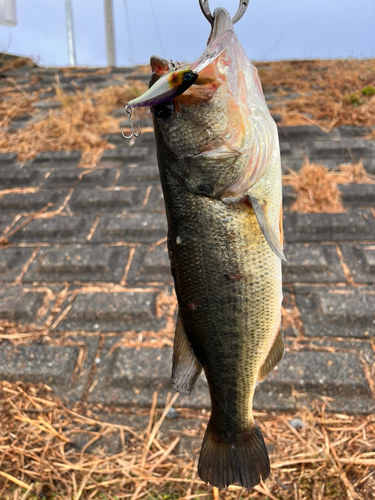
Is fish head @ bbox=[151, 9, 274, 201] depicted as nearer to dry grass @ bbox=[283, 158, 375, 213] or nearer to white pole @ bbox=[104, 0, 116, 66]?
dry grass @ bbox=[283, 158, 375, 213]

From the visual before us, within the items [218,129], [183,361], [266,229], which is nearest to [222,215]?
[266,229]

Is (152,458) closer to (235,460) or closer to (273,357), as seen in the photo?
(235,460)

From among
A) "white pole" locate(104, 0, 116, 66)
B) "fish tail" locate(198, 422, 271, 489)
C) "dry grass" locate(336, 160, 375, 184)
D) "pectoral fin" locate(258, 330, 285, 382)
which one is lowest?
"fish tail" locate(198, 422, 271, 489)

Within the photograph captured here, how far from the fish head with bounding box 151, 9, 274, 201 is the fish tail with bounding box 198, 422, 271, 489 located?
0.91 m

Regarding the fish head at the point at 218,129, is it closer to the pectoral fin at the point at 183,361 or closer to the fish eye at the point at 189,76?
the fish eye at the point at 189,76

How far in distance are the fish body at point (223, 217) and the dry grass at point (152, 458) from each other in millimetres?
750

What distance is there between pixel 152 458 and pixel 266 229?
5.34 ft

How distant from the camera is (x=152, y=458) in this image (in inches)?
80.8

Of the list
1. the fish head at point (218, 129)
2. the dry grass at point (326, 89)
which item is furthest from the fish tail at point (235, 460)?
the dry grass at point (326, 89)

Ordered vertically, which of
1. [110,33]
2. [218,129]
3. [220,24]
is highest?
[110,33]

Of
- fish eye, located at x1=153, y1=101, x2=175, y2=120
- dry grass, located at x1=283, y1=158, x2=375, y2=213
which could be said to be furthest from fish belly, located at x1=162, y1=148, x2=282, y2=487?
dry grass, located at x1=283, y1=158, x2=375, y2=213

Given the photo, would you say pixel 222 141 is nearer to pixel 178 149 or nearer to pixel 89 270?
pixel 178 149

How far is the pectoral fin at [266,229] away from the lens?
1062 millimetres

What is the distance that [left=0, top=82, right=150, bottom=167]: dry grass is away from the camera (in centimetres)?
493
